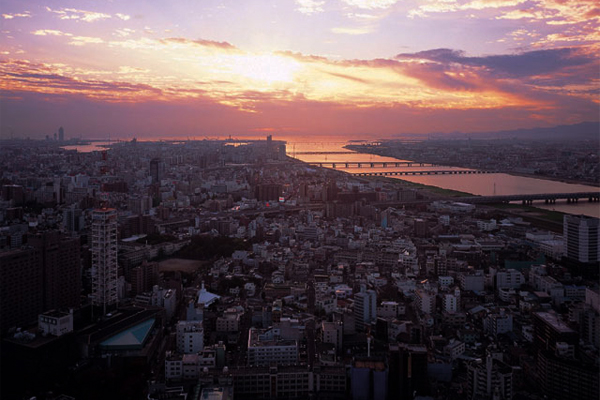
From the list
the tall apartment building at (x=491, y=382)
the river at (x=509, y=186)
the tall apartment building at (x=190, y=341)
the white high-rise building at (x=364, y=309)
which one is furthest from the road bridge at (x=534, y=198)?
the tall apartment building at (x=190, y=341)

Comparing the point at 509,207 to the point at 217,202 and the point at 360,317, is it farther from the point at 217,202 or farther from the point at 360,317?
the point at 360,317

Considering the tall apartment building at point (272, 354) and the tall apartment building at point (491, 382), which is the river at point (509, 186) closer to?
the tall apartment building at point (491, 382)

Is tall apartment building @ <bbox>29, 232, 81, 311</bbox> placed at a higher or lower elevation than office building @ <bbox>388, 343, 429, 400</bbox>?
higher

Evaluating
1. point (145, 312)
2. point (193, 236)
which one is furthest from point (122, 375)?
point (193, 236)

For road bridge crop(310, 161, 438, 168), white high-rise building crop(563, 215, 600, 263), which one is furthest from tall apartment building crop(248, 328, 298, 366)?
road bridge crop(310, 161, 438, 168)

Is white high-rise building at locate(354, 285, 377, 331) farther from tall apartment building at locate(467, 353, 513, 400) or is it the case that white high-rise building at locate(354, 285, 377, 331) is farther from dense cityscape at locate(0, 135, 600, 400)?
tall apartment building at locate(467, 353, 513, 400)

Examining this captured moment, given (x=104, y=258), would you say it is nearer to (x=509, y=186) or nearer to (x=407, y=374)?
(x=407, y=374)
